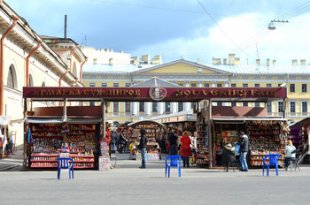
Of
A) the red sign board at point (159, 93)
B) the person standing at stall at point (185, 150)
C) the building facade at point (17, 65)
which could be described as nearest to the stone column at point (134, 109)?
the building facade at point (17, 65)

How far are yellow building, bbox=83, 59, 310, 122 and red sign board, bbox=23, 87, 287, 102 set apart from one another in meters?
83.3

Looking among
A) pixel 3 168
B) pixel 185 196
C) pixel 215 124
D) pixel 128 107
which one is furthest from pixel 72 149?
pixel 128 107

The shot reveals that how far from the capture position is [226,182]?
18.8m

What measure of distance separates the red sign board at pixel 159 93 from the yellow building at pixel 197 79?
83258mm

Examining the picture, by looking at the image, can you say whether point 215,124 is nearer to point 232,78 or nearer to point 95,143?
point 95,143

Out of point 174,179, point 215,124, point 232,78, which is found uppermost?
point 232,78

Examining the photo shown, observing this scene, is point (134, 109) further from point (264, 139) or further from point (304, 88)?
point (264, 139)

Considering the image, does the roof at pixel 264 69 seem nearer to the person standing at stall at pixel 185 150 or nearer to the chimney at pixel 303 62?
the chimney at pixel 303 62

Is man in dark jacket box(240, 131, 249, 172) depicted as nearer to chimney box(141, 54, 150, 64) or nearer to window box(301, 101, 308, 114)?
window box(301, 101, 308, 114)

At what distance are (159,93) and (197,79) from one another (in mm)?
88579

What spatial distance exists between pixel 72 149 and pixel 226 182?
348 inches

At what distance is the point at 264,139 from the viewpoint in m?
26.6

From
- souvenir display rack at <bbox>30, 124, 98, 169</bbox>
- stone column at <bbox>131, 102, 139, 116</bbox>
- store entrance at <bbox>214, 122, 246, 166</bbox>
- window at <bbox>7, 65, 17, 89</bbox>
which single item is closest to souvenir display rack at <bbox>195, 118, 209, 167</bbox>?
store entrance at <bbox>214, 122, 246, 166</bbox>

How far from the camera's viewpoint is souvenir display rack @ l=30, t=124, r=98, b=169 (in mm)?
25375
